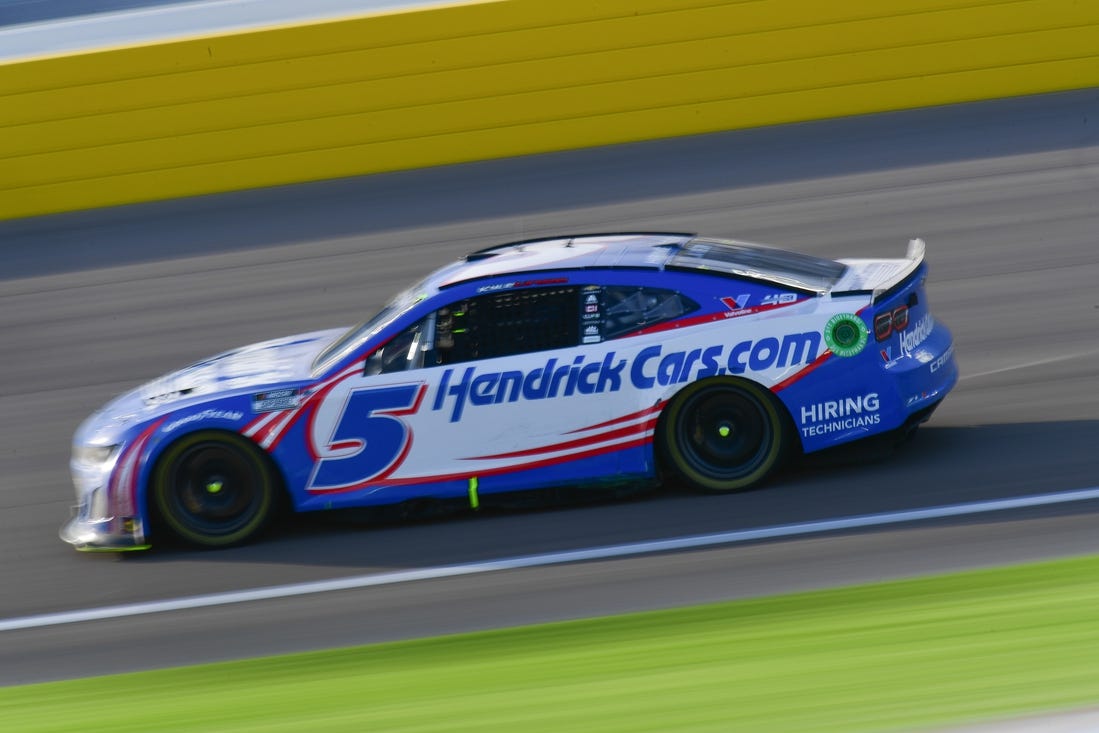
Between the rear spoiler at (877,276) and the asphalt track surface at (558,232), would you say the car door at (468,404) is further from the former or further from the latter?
the rear spoiler at (877,276)

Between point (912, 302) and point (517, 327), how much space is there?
202 centimetres

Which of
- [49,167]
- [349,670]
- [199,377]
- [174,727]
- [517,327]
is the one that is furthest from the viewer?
[49,167]

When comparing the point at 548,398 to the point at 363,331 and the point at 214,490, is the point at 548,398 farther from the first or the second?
the point at 214,490

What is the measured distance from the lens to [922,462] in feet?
24.9

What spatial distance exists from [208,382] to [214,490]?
2.03 feet

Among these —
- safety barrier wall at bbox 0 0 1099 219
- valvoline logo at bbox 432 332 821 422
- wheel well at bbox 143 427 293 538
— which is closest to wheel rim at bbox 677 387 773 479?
valvoline logo at bbox 432 332 821 422

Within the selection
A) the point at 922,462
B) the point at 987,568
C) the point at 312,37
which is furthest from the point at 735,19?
the point at 987,568

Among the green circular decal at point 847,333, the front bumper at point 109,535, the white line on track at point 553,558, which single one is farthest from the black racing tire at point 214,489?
the green circular decal at point 847,333

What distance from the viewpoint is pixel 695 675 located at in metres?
5.21

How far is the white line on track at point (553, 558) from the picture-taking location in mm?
6809

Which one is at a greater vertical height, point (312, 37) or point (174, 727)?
point (312, 37)

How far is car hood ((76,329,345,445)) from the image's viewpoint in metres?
7.47

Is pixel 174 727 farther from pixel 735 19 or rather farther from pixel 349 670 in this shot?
pixel 735 19

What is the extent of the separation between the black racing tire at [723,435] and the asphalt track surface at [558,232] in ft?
0.44
